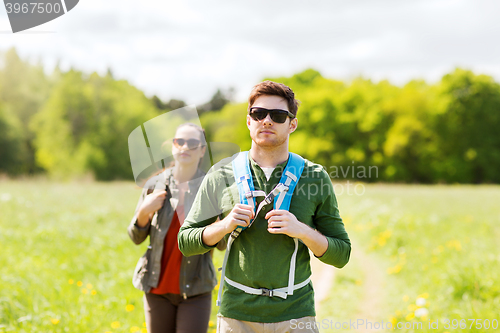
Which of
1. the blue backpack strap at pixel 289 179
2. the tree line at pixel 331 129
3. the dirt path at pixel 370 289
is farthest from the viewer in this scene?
the tree line at pixel 331 129

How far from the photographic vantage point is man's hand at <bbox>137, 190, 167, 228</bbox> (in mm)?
3176

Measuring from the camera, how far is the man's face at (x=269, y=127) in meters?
2.23

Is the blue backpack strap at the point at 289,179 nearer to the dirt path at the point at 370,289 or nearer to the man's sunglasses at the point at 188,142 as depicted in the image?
the man's sunglasses at the point at 188,142

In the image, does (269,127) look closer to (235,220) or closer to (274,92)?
(274,92)

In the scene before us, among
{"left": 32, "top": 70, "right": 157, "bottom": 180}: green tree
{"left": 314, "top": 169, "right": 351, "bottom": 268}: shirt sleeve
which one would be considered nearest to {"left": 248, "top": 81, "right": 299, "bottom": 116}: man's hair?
{"left": 314, "top": 169, "right": 351, "bottom": 268}: shirt sleeve

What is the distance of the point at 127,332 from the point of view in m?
4.18

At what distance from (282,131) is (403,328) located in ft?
12.4

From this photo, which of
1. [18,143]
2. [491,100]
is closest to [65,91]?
[18,143]

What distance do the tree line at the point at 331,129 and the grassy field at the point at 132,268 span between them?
28.3 m

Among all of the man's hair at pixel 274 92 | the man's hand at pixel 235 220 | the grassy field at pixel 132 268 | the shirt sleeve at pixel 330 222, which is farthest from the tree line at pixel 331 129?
the man's hand at pixel 235 220

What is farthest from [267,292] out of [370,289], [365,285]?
[365,285]

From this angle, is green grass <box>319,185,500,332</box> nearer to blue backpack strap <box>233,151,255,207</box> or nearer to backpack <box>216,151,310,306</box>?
backpack <box>216,151,310,306</box>

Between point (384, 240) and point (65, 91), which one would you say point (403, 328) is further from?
point (65, 91)

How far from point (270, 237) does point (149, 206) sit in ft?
4.41
